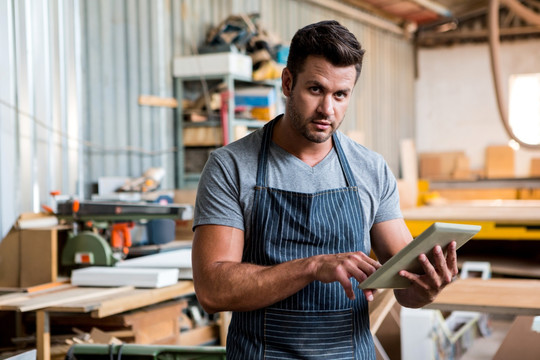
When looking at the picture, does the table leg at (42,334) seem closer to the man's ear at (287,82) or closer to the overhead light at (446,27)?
the man's ear at (287,82)

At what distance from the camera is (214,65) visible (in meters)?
5.21

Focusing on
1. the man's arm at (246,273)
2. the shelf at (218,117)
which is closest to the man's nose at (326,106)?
the man's arm at (246,273)

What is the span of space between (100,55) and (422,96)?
725 cm

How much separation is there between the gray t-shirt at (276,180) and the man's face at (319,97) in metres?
0.13

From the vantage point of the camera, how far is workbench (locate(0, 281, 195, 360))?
2611 millimetres

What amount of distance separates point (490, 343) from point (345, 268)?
4.14 m

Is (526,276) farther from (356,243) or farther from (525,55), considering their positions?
(525,55)

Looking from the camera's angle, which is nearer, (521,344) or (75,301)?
(521,344)

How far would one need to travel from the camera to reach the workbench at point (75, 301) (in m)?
2.61

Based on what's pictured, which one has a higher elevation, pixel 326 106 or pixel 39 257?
pixel 326 106

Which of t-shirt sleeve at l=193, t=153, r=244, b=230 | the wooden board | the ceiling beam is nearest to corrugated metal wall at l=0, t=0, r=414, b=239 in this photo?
t-shirt sleeve at l=193, t=153, r=244, b=230

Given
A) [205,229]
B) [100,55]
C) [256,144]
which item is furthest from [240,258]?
[100,55]

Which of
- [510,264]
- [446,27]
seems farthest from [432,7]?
[510,264]

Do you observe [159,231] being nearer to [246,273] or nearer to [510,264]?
[246,273]
